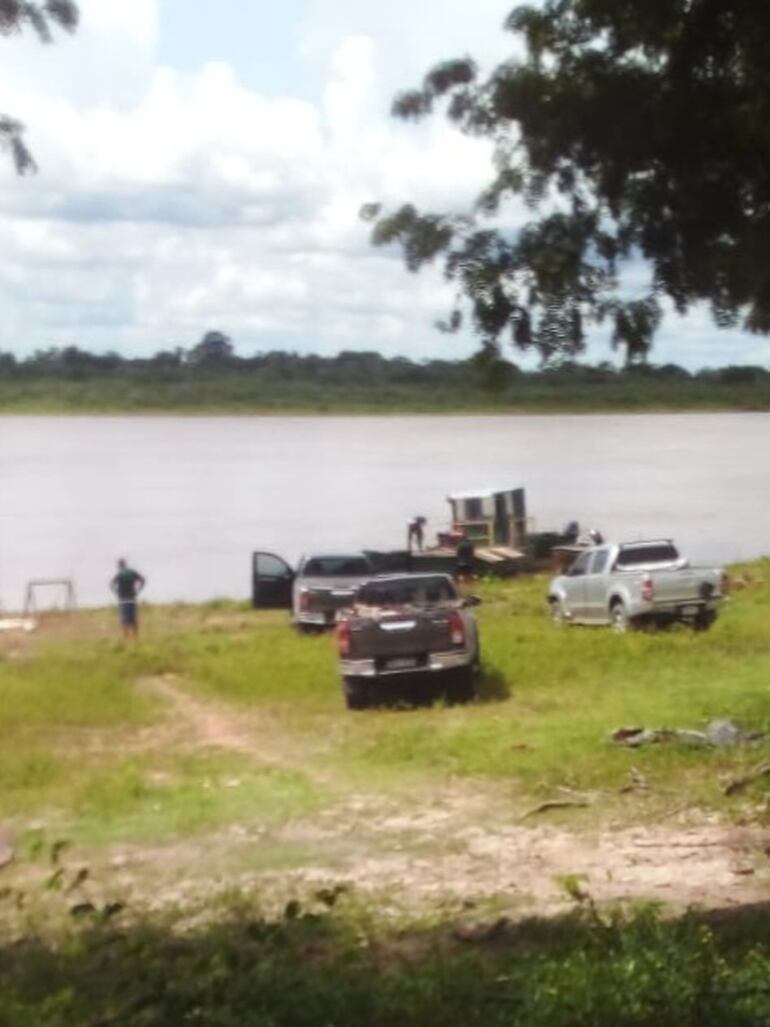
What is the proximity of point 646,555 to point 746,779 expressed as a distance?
43.1 feet

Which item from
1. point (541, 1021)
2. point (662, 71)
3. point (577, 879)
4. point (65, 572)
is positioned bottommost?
point (65, 572)

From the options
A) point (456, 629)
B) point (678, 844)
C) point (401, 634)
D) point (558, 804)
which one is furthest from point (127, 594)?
point (678, 844)

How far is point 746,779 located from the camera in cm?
1233

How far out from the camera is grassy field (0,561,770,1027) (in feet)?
20.9

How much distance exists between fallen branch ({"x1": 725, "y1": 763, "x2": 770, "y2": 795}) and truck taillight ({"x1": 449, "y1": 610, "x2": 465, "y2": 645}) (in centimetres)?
639

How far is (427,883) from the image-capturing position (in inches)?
397

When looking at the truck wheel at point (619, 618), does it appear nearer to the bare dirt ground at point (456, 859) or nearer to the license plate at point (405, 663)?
the license plate at point (405, 663)

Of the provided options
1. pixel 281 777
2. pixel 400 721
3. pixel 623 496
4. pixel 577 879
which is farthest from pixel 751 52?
pixel 623 496

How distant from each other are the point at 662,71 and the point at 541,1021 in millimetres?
4336

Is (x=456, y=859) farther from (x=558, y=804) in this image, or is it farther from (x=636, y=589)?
(x=636, y=589)

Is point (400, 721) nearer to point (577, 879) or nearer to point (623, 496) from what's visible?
point (577, 879)

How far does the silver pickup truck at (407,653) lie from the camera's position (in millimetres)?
18531

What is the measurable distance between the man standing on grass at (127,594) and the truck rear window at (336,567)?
2443 millimetres

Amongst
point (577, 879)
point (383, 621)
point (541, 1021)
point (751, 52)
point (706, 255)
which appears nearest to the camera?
point (541, 1021)
